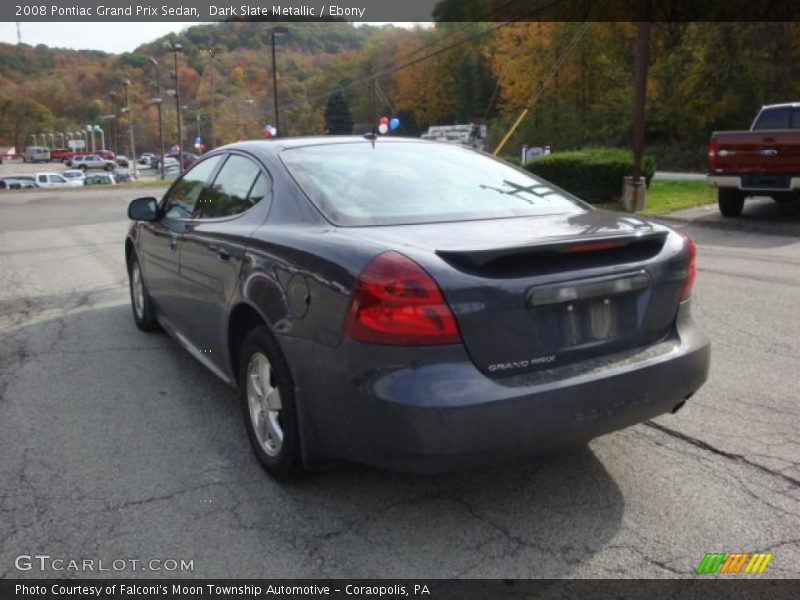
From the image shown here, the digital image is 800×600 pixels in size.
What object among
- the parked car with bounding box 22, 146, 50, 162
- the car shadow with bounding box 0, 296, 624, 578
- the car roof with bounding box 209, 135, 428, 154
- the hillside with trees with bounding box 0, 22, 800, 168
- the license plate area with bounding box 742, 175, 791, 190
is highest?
the hillside with trees with bounding box 0, 22, 800, 168

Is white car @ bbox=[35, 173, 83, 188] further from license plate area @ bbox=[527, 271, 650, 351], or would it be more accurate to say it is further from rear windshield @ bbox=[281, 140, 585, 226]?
license plate area @ bbox=[527, 271, 650, 351]

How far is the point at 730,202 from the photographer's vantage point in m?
12.4

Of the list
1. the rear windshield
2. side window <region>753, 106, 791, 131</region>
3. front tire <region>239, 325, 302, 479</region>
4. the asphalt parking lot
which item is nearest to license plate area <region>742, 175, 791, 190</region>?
side window <region>753, 106, 791, 131</region>

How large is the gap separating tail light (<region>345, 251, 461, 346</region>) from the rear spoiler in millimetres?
169

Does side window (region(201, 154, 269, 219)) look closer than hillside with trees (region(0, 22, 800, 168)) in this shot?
Yes

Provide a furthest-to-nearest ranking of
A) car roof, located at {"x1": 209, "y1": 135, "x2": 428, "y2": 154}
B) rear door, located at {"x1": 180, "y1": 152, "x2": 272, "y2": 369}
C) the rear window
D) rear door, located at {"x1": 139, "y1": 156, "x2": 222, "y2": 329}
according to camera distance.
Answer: the rear window → rear door, located at {"x1": 139, "y1": 156, "x2": 222, "y2": 329} → car roof, located at {"x1": 209, "y1": 135, "x2": 428, "y2": 154} → rear door, located at {"x1": 180, "y1": 152, "x2": 272, "y2": 369}

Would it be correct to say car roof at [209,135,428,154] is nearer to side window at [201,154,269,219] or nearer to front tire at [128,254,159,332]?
side window at [201,154,269,219]

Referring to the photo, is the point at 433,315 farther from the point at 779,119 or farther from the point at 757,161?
the point at 779,119

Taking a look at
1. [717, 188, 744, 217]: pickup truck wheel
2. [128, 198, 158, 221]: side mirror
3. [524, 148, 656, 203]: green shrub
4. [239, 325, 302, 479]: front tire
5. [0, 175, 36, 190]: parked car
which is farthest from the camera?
[0, 175, 36, 190]: parked car

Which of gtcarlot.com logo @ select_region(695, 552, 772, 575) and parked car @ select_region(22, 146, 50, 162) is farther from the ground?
parked car @ select_region(22, 146, 50, 162)

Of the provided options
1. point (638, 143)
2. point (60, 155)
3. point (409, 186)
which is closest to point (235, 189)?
point (409, 186)

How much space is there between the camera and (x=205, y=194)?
443cm

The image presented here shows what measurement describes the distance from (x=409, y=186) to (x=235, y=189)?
42.7 inches

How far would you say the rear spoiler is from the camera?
263 cm
